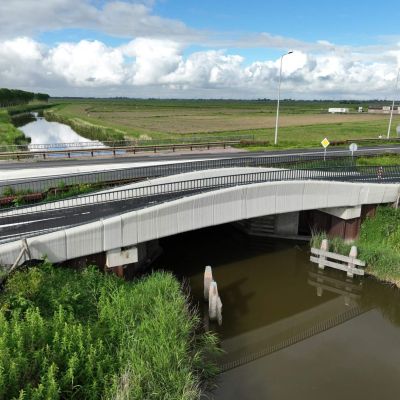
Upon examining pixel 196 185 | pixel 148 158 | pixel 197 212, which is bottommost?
pixel 148 158

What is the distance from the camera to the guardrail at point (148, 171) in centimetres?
2183

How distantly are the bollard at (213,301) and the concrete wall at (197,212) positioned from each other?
10.4 feet

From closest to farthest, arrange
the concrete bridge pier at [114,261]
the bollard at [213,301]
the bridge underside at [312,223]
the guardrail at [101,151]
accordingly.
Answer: the concrete bridge pier at [114,261]
the bollard at [213,301]
the bridge underside at [312,223]
the guardrail at [101,151]

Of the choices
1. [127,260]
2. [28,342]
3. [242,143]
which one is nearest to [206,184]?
[127,260]

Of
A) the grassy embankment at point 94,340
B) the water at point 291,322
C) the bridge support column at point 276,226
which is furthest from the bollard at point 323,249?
the grassy embankment at point 94,340

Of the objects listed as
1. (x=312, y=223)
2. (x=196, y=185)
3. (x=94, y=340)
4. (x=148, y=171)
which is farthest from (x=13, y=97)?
(x=94, y=340)

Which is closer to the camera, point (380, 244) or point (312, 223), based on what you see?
point (380, 244)

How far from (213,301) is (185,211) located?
4.15m

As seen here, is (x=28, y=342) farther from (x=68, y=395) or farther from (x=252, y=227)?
(x=252, y=227)

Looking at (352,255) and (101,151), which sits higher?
(101,151)

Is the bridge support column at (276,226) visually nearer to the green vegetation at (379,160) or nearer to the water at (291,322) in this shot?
the water at (291,322)

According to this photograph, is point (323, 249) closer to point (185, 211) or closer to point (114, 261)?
point (185, 211)

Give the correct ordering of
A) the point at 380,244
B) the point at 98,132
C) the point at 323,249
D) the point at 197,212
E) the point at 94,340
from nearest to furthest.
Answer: the point at 94,340, the point at 197,212, the point at 323,249, the point at 380,244, the point at 98,132

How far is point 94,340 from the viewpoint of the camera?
418 inches
